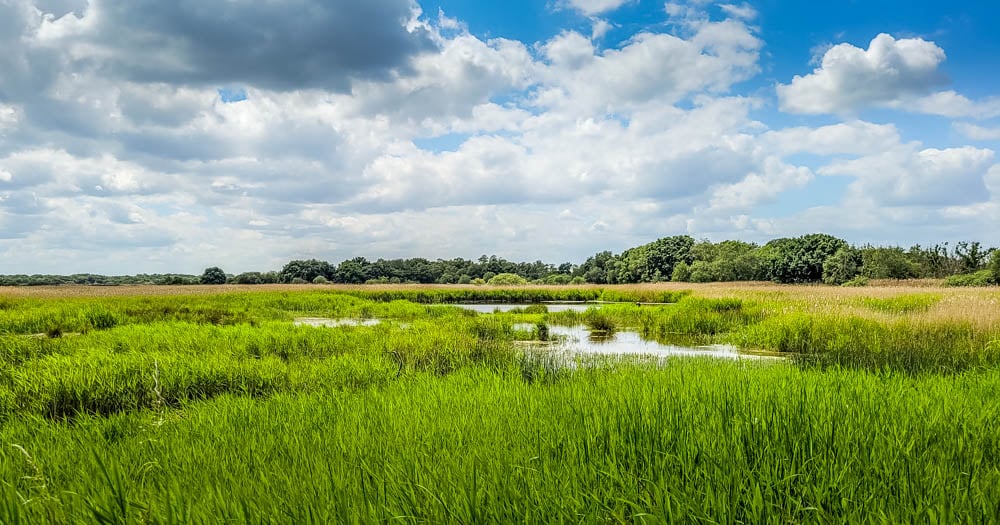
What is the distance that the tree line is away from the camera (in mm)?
52719

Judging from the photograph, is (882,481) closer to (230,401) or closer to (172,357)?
(230,401)

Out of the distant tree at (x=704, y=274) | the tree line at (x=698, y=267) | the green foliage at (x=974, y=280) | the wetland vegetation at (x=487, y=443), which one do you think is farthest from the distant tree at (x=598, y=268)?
the wetland vegetation at (x=487, y=443)

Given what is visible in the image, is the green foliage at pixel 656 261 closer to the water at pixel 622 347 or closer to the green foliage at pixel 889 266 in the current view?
the green foliage at pixel 889 266

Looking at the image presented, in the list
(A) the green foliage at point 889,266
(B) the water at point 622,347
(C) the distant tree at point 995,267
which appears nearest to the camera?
(B) the water at point 622,347

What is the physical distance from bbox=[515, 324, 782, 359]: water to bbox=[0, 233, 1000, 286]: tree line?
39.1 meters

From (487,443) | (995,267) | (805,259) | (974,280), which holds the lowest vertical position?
(487,443)

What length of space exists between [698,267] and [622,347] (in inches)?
2823

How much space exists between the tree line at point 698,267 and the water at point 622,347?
39073 millimetres

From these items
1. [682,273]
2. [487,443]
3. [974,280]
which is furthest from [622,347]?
[682,273]

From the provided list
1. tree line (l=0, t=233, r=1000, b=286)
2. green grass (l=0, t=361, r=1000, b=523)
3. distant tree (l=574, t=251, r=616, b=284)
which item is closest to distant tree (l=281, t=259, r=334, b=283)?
tree line (l=0, t=233, r=1000, b=286)

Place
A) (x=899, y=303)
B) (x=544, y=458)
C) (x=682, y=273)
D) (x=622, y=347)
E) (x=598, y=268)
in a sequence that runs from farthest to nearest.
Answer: (x=598, y=268)
(x=682, y=273)
(x=899, y=303)
(x=622, y=347)
(x=544, y=458)

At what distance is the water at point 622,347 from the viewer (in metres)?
10.6

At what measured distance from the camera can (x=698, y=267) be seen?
7869 cm

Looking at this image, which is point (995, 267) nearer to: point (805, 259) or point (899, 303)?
point (899, 303)
